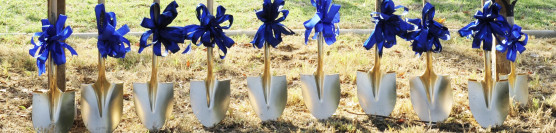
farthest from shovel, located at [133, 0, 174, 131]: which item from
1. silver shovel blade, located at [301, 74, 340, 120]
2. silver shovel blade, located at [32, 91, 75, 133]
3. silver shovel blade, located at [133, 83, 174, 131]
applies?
silver shovel blade, located at [301, 74, 340, 120]

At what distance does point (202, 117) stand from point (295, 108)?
58 cm

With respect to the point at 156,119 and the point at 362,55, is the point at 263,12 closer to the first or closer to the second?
the point at 156,119

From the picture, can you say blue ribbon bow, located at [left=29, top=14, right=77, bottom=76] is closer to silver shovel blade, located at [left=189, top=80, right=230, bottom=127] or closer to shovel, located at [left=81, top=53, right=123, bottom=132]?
shovel, located at [left=81, top=53, right=123, bottom=132]

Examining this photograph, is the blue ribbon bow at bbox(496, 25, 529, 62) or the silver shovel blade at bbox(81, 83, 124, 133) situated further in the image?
the blue ribbon bow at bbox(496, 25, 529, 62)

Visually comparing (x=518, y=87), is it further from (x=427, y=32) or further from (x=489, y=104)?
(x=427, y=32)

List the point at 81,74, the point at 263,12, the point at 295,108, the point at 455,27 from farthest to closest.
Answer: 1. the point at 455,27
2. the point at 81,74
3. the point at 295,108
4. the point at 263,12

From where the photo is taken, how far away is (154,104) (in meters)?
2.93

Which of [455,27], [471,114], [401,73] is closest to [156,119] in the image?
[471,114]

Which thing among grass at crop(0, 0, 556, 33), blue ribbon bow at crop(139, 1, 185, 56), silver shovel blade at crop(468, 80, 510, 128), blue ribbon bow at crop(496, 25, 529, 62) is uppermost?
grass at crop(0, 0, 556, 33)

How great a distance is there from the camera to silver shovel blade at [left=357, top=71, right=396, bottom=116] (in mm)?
3061

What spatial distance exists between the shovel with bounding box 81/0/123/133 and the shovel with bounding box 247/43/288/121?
0.64 m

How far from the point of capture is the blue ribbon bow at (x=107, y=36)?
2.86 metres

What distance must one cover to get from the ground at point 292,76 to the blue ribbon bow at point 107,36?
385mm

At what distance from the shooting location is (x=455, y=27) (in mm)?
5578
